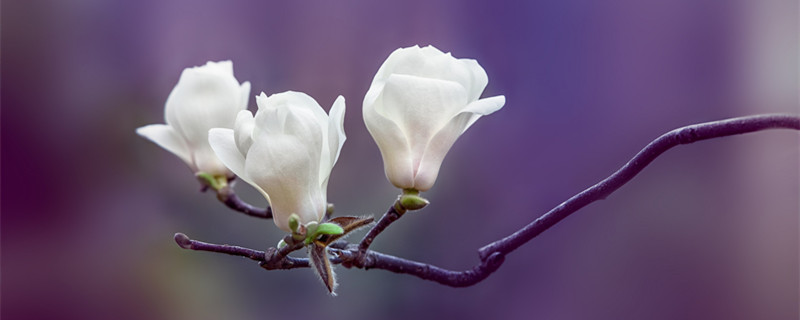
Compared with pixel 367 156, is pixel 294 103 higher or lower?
higher

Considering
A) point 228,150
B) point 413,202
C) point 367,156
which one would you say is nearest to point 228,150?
point 228,150

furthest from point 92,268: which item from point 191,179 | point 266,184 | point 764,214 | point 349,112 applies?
point 764,214

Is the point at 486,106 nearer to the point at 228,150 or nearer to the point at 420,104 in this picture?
the point at 420,104

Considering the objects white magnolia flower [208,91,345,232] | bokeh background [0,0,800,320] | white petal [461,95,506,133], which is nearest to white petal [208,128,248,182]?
white magnolia flower [208,91,345,232]

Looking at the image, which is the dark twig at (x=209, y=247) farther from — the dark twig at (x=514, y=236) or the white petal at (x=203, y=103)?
the white petal at (x=203, y=103)

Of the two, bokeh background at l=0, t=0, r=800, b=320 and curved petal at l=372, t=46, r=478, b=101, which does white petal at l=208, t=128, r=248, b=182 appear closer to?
curved petal at l=372, t=46, r=478, b=101

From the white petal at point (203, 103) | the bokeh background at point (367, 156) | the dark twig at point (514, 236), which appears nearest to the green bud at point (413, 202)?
the dark twig at point (514, 236)
